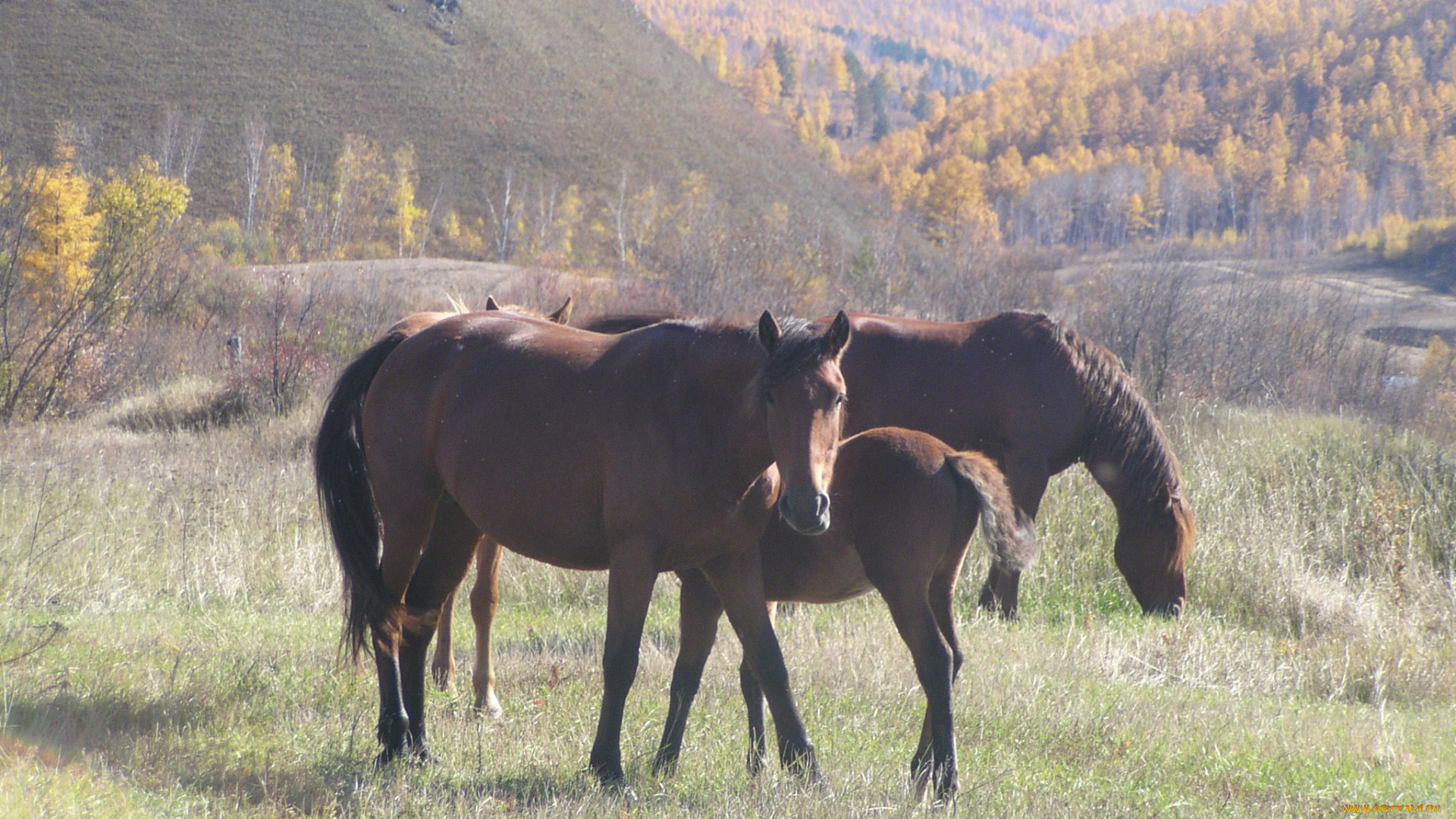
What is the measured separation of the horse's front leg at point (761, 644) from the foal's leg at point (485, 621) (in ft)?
→ 6.28

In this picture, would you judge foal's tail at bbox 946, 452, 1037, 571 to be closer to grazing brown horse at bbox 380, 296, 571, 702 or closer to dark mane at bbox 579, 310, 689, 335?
dark mane at bbox 579, 310, 689, 335

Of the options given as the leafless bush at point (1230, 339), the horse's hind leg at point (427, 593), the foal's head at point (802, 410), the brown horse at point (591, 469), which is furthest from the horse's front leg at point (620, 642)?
the leafless bush at point (1230, 339)

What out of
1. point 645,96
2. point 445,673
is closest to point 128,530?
point 445,673

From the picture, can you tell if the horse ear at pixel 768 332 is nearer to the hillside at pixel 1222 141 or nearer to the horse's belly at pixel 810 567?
the horse's belly at pixel 810 567

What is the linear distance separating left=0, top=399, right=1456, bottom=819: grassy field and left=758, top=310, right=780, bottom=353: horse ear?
170 centimetres

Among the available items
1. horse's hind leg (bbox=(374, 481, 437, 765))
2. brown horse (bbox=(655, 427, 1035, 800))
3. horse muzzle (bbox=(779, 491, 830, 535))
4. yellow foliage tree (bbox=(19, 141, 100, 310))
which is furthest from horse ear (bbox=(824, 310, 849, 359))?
yellow foliage tree (bbox=(19, 141, 100, 310))

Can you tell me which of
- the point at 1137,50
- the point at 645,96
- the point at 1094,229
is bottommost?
the point at 1094,229

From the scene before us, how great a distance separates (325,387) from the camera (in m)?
19.0

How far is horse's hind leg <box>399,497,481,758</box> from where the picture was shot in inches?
181

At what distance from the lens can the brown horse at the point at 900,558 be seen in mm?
4098

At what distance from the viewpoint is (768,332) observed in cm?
365

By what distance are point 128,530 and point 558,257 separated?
52.1 metres

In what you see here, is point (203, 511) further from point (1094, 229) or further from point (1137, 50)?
point (1137, 50)

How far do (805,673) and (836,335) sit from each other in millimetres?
2964
